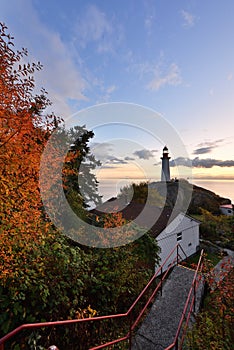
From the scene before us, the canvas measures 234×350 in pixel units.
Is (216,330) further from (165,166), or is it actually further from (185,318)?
(165,166)

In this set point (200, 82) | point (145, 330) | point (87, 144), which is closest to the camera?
point (145, 330)

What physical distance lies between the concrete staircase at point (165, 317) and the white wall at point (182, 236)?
4.90 m

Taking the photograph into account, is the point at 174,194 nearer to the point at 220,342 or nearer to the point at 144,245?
the point at 144,245

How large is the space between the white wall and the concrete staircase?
16.1 feet

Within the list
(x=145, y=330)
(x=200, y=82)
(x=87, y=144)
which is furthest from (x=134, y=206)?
(x=145, y=330)

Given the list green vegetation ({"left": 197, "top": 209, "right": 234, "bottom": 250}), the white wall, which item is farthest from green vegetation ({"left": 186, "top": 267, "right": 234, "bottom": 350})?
green vegetation ({"left": 197, "top": 209, "right": 234, "bottom": 250})

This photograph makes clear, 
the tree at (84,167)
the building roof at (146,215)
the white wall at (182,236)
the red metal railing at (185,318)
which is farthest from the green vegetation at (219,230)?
the red metal railing at (185,318)

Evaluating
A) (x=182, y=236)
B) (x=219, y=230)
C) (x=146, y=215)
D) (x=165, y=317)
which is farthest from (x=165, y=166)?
(x=165, y=317)

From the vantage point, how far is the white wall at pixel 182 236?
11062 millimetres

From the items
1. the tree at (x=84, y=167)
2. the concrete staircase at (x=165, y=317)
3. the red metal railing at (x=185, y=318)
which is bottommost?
the concrete staircase at (x=165, y=317)

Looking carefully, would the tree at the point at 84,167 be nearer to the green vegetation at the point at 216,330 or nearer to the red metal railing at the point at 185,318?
the red metal railing at the point at 185,318

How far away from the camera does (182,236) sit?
12.9 meters

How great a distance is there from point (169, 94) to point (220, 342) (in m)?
10.1

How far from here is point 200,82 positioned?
8781mm
